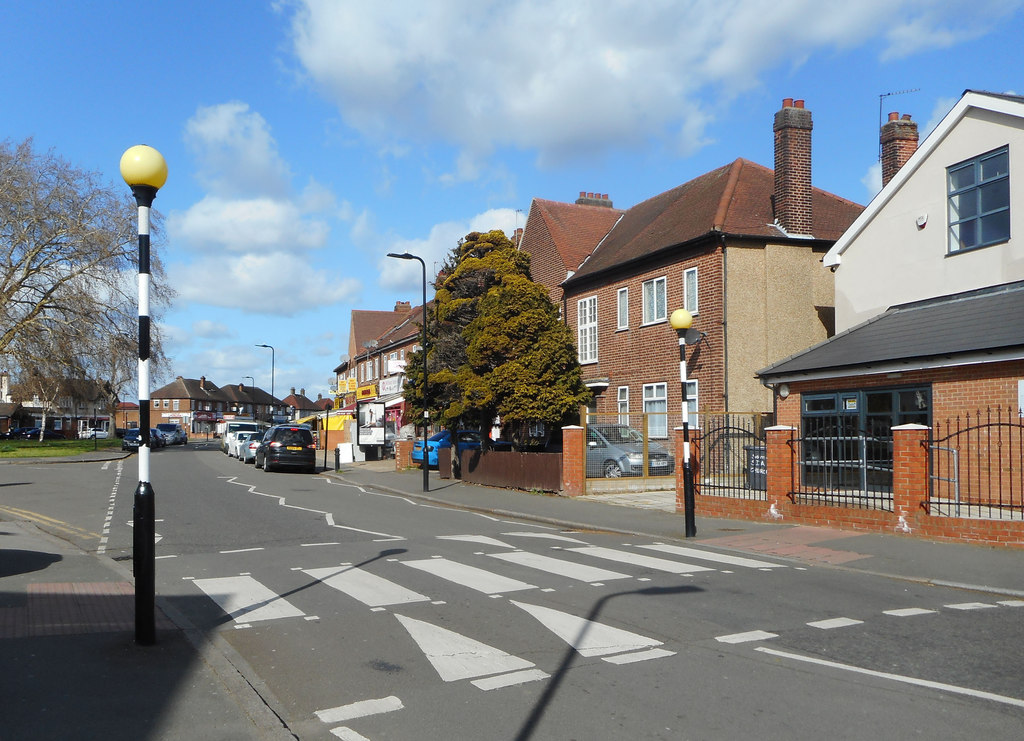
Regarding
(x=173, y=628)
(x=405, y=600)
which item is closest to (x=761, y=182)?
(x=405, y=600)

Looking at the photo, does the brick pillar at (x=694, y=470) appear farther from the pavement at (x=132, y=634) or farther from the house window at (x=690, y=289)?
the house window at (x=690, y=289)

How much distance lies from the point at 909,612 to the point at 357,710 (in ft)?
17.8

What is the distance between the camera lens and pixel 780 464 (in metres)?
14.8

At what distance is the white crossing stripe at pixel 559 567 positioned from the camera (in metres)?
9.51

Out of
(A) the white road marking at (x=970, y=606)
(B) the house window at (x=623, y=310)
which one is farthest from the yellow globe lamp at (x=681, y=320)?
(B) the house window at (x=623, y=310)

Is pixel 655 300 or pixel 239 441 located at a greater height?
pixel 655 300

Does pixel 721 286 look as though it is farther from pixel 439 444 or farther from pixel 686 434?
pixel 439 444

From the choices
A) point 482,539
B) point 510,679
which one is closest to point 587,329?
point 482,539

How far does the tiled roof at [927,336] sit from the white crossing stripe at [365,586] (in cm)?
1128

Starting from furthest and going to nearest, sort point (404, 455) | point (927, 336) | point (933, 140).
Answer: point (404, 455), point (933, 140), point (927, 336)

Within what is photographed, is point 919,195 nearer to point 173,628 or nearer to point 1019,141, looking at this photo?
point 1019,141

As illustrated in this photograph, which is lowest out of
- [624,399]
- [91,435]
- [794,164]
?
[91,435]

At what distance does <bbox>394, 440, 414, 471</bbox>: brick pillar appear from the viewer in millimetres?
32219

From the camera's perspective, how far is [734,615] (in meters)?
7.63
